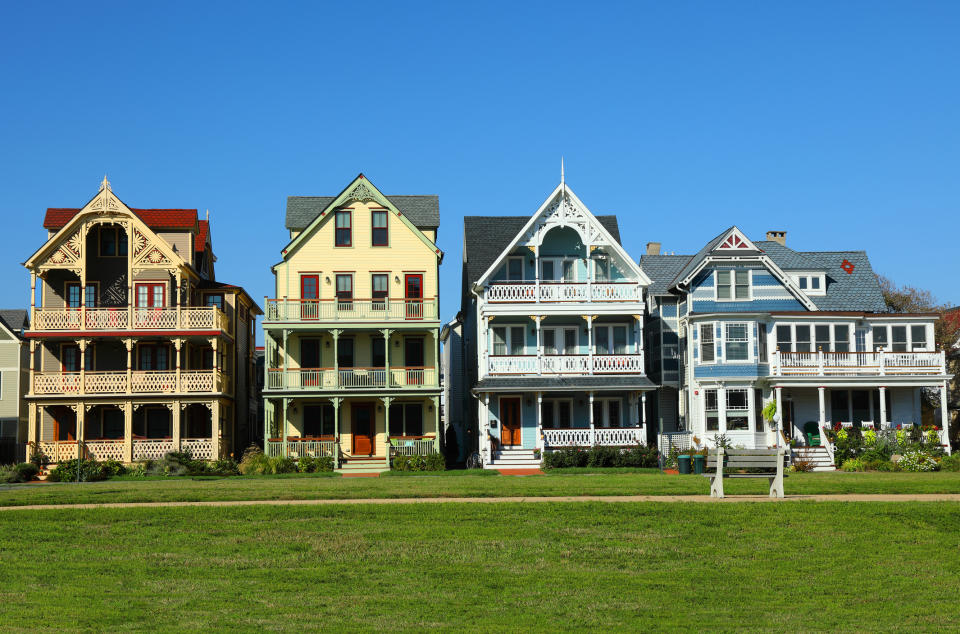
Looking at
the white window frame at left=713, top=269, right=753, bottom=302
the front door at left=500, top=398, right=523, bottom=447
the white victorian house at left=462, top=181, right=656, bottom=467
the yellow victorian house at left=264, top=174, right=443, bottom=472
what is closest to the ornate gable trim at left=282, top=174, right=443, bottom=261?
the yellow victorian house at left=264, top=174, right=443, bottom=472

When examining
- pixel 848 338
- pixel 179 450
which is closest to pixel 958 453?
pixel 848 338

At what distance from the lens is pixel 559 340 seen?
1661 inches

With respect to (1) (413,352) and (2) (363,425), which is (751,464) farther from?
(2) (363,425)

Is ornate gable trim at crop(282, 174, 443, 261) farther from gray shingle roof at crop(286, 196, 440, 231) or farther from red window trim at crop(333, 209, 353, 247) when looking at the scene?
gray shingle roof at crop(286, 196, 440, 231)

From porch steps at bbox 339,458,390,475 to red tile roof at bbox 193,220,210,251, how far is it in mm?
12871

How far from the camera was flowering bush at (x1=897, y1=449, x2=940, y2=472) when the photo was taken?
1336 inches

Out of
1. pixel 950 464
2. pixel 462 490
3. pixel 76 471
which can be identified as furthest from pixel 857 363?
pixel 76 471

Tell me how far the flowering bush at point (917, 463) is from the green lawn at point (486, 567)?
16353 mm

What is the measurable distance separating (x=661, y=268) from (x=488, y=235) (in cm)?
831

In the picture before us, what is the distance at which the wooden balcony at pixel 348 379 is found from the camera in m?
40.2

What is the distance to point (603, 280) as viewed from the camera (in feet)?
137

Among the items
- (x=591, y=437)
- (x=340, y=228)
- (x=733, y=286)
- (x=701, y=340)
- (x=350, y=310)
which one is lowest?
(x=591, y=437)

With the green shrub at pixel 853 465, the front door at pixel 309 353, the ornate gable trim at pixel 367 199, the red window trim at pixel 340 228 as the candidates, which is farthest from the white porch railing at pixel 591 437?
the red window trim at pixel 340 228

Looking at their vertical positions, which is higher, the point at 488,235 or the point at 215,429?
the point at 488,235
